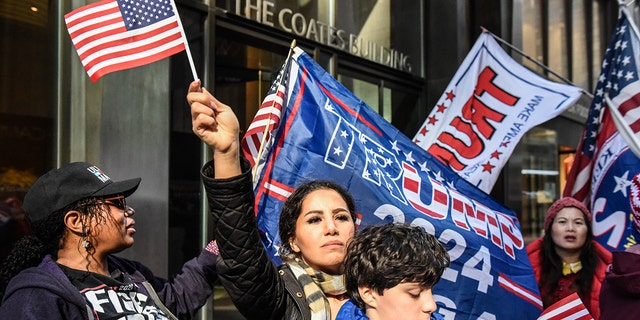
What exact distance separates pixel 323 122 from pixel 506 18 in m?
7.38

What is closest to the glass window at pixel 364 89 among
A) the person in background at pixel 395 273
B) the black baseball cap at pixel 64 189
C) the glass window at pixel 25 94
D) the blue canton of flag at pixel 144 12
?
the glass window at pixel 25 94

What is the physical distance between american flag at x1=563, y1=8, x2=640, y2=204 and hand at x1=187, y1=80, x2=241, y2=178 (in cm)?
383

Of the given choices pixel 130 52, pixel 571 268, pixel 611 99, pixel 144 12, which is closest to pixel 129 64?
pixel 130 52

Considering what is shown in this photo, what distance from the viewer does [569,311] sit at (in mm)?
2713

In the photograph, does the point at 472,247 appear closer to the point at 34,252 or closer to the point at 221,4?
the point at 34,252

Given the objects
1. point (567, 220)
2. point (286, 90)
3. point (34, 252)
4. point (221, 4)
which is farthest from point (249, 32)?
point (34, 252)

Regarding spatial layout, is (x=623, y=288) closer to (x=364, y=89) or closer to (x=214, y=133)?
(x=214, y=133)

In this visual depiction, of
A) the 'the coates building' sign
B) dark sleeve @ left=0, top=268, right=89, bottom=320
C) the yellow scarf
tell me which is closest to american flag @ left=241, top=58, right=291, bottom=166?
dark sleeve @ left=0, top=268, right=89, bottom=320

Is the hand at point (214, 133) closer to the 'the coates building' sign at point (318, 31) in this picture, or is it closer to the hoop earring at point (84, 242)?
the hoop earring at point (84, 242)

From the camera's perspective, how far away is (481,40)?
6383 mm

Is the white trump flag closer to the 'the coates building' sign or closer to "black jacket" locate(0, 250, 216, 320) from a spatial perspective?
the 'the coates building' sign

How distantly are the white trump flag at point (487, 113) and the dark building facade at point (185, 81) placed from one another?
49 centimetres

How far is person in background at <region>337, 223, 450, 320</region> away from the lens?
77.0 inches

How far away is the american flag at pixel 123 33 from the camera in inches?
109
